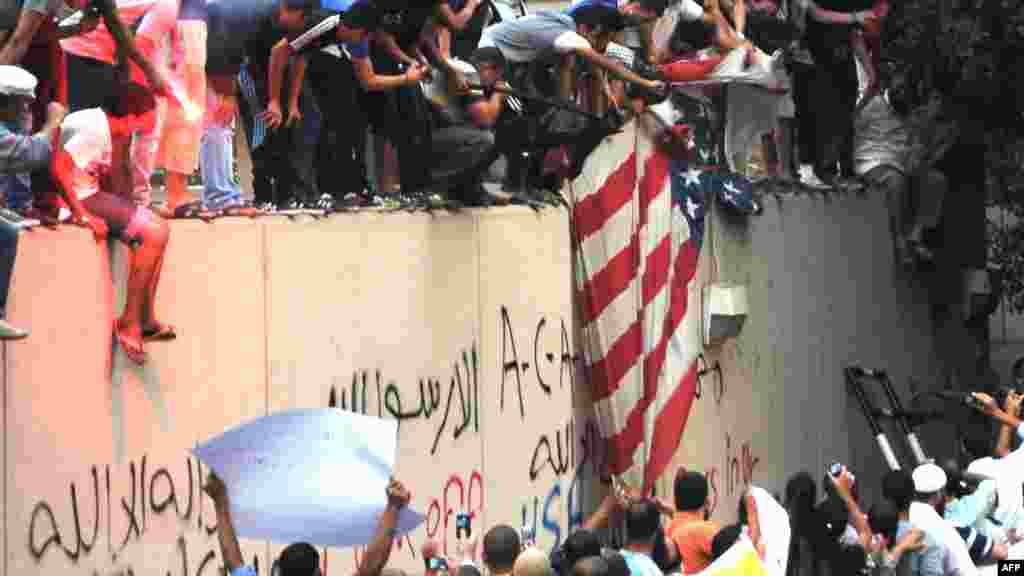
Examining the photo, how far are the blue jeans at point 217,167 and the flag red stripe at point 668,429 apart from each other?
3.93m

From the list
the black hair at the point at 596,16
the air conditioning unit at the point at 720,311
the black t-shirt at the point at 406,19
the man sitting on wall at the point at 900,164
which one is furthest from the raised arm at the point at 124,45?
the man sitting on wall at the point at 900,164

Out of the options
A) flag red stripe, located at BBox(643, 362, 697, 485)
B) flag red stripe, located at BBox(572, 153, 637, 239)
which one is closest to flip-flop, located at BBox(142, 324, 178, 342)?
flag red stripe, located at BBox(572, 153, 637, 239)

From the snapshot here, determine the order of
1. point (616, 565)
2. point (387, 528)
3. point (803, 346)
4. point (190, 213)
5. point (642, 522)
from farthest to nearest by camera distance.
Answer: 1. point (803, 346)
2. point (190, 213)
3. point (642, 522)
4. point (616, 565)
5. point (387, 528)

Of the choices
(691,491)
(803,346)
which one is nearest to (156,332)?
(691,491)

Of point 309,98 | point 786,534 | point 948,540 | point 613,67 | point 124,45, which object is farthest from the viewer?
point 613,67

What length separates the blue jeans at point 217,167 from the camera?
11789 millimetres

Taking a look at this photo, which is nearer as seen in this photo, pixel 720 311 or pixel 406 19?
pixel 406 19

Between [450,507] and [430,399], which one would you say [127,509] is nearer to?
[430,399]

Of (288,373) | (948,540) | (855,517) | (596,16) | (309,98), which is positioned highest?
(596,16)

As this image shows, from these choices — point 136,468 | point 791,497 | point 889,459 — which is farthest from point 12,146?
point 889,459

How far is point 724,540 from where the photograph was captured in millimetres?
10344

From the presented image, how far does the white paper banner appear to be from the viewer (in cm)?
876

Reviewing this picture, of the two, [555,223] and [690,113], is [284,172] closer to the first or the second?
[555,223]

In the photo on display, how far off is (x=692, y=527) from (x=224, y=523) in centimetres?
266
